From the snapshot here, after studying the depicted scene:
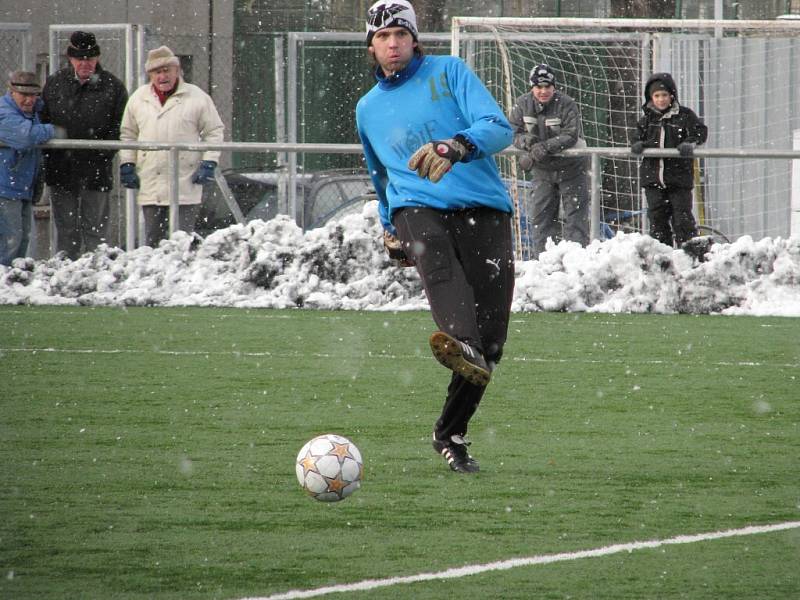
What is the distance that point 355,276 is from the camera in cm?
1416

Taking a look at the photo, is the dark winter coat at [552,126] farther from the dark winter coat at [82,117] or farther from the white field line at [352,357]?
the white field line at [352,357]

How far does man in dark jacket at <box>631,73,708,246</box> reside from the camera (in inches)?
561

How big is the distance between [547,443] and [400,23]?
2.05 m

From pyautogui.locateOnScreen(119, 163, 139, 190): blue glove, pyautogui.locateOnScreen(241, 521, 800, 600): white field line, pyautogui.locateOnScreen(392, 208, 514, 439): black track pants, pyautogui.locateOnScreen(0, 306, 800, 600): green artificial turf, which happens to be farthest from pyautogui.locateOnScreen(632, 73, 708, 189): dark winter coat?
pyautogui.locateOnScreen(241, 521, 800, 600): white field line

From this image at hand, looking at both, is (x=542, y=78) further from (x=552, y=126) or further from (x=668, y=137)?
(x=668, y=137)

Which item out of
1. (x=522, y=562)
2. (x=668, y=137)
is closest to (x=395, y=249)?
(x=522, y=562)

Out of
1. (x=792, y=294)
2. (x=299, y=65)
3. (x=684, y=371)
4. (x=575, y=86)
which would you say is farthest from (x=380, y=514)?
(x=299, y=65)

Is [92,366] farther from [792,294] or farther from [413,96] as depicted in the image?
[792,294]

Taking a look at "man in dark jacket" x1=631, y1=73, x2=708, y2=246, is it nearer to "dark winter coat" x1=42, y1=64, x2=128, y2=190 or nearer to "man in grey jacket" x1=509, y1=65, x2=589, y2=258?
"man in grey jacket" x1=509, y1=65, x2=589, y2=258

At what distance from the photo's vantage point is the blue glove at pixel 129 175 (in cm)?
1450

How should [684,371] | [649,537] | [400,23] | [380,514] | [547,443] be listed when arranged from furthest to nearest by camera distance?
[684,371] < [547,443] < [400,23] < [380,514] < [649,537]

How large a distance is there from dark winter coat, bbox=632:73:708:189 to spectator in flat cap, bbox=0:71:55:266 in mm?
5506

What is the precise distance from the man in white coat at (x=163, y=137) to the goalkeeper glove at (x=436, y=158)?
343 inches

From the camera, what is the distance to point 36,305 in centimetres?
1407
